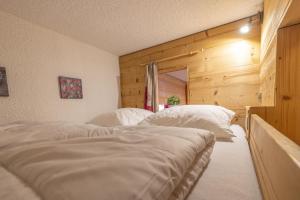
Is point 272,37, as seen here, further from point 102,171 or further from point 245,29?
point 102,171

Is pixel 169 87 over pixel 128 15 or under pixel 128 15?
under

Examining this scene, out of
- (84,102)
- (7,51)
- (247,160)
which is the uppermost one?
(7,51)

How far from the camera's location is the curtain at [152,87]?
242cm

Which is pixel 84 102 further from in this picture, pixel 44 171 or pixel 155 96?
pixel 44 171

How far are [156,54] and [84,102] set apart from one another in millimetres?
1408

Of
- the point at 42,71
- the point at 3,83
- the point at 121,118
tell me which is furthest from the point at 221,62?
the point at 3,83

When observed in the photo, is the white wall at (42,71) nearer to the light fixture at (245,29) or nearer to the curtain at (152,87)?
the curtain at (152,87)

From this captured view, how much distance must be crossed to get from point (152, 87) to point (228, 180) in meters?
1.98

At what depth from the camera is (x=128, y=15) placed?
1644 millimetres

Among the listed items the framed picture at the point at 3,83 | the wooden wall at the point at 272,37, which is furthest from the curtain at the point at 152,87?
the framed picture at the point at 3,83

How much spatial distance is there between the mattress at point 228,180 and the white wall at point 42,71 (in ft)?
6.25

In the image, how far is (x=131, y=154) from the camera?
0.45 meters

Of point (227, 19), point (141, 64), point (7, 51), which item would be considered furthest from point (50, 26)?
point (227, 19)

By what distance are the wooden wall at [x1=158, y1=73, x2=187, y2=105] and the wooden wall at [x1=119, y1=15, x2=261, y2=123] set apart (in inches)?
35.4
